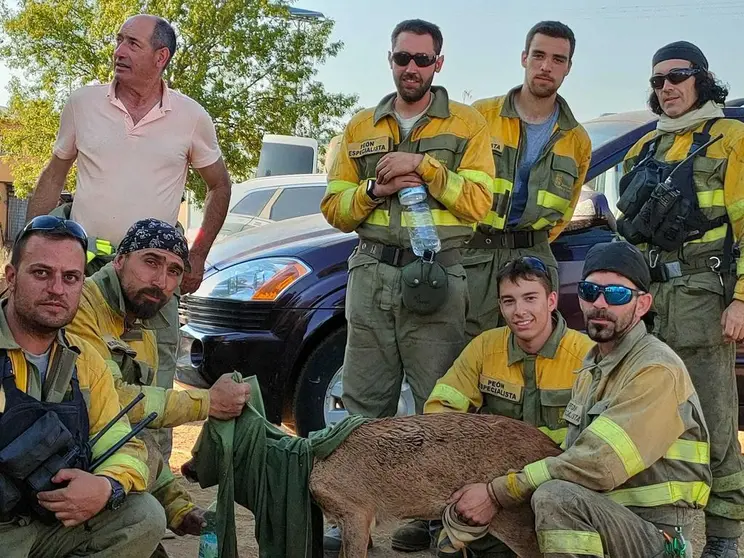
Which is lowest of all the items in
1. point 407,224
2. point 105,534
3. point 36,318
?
point 105,534

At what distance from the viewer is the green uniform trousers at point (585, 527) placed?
302cm

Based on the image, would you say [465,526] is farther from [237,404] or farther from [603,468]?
[237,404]

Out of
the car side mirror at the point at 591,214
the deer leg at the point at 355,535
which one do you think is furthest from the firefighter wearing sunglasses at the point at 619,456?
the car side mirror at the point at 591,214

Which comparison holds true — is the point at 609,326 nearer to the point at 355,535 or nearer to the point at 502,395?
the point at 502,395

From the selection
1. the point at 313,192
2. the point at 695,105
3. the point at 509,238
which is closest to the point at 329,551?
the point at 509,238

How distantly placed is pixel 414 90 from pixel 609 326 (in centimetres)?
153

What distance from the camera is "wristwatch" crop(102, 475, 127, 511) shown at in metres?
3.00

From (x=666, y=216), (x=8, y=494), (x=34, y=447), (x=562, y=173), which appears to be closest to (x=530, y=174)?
(x=562, y=173)

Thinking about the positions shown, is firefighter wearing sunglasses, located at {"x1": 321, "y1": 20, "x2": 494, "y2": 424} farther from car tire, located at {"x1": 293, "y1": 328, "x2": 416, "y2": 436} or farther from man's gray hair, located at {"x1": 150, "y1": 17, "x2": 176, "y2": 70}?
car tire, located at {"x1": 293, "y1": 328, "x2": 416, "y2": 436}

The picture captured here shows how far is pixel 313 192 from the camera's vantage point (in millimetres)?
9398

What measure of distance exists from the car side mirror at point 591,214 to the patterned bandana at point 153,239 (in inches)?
101

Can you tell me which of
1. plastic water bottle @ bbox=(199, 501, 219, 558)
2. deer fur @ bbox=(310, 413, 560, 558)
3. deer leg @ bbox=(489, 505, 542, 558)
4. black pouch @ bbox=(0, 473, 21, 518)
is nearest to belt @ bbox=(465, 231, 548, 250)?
deer fur @ bbox=(310, 413, 560, 558)

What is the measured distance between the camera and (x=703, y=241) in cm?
424

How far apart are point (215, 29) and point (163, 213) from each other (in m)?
16.8
